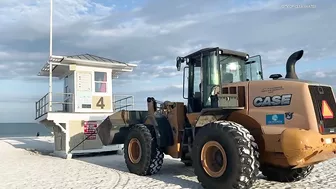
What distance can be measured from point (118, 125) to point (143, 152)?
2420 millimetres

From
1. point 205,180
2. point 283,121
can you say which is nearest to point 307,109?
point 283,121

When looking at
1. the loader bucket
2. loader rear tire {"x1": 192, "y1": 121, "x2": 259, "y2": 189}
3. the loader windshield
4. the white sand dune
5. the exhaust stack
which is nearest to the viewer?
loader rear tire {"x1": 192, "y1": 121, "x2": 259, "y2": 189}

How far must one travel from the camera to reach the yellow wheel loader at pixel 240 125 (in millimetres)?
7105

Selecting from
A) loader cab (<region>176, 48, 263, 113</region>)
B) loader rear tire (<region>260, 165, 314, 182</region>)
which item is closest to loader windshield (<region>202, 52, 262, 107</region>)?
loader cab (<region>176, 48, 263, 113</region>)

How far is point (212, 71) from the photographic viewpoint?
904cm

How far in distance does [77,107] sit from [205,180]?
39.0ft

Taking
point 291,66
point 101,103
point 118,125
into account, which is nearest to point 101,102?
point 101,103

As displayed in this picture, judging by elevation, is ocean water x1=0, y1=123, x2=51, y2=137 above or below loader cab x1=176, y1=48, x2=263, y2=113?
below

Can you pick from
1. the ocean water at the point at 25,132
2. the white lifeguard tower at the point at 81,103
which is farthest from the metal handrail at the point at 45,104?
the ocean water at the point at 25,132

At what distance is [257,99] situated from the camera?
7.91 m

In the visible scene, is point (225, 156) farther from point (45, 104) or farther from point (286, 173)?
point (45, 104)

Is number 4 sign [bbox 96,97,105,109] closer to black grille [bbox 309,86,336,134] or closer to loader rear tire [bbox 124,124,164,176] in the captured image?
loader rear tire [bbox 124,124,164,176]

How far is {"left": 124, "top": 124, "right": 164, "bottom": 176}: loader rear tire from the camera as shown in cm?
1024

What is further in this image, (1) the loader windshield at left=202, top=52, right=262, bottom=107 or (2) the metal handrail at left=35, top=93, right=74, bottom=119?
(2) the metal handrail at left=35, top=93, right=74, bottom=119
